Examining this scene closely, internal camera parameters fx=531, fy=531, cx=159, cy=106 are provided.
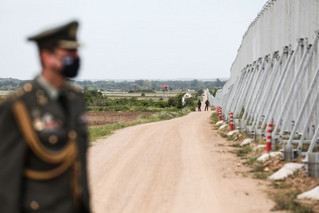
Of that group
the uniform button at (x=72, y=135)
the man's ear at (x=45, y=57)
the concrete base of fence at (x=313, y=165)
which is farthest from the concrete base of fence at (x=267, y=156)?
the man's ear at (x=45, y=57)

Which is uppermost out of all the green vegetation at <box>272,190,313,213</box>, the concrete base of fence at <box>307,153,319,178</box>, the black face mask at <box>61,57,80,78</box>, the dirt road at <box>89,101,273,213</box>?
the black face mask at <box>61,57,80,78</box>

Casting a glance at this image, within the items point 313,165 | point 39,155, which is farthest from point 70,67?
point 313,165

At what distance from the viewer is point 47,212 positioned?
323 centimetres

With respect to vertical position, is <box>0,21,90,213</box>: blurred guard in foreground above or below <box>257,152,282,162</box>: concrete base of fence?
above

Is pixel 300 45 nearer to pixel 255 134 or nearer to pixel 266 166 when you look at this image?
pixel 255 134

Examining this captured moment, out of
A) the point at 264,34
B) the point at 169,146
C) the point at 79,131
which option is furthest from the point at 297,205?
the point at 264,34

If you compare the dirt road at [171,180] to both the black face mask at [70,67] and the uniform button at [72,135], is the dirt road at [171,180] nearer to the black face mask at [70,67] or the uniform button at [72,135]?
the uniform button at [72,135]

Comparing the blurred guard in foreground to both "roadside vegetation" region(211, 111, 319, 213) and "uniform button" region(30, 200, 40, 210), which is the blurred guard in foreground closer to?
"uniform button" region(30, 200, 40, 210)

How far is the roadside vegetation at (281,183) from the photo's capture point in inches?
389

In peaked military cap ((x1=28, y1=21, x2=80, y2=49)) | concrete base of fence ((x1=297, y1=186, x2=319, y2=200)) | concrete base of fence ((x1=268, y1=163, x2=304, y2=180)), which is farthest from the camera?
concrete base of fence ((x1=268, y1=163, x2=304, y2=180))

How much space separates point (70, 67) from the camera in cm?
333

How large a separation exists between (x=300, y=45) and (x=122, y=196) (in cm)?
969

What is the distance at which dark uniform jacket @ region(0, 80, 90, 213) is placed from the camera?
3123mm

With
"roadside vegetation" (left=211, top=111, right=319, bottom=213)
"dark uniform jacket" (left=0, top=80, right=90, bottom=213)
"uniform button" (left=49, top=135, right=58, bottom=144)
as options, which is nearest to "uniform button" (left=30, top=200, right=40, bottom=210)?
"dark uniform jacket" (left=0, top=80, right=90, bottom=213)
